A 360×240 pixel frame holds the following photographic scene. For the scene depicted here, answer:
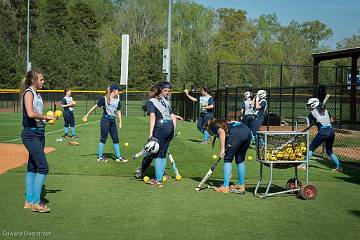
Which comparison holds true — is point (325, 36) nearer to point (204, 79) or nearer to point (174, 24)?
point (174, 24)

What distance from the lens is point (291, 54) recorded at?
286ft

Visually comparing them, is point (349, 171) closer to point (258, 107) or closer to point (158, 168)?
point (258, 107)

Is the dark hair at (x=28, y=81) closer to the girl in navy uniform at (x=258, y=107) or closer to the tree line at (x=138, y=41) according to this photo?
the girl in navy uniform at (x=258, y=107)

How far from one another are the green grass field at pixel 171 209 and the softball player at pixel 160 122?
466 mm

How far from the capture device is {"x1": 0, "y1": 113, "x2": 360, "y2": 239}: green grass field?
6.83m

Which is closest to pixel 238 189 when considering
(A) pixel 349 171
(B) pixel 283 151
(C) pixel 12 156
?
(B) pixel 283 151

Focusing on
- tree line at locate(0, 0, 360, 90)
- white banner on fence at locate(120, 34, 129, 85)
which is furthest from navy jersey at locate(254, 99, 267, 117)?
tree line at locate(0, 0, 360, 90)

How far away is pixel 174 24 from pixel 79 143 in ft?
253

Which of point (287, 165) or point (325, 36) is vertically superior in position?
point (325, 36)

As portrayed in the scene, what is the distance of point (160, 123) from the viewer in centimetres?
1003

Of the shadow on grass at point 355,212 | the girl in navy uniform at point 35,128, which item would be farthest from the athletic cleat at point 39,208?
the shadow on grass at point 355,212

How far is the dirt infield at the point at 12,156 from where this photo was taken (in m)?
12.6

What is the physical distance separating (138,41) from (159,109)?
7715cm

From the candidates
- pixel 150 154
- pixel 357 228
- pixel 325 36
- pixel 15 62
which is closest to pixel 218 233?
pixel 357 228
